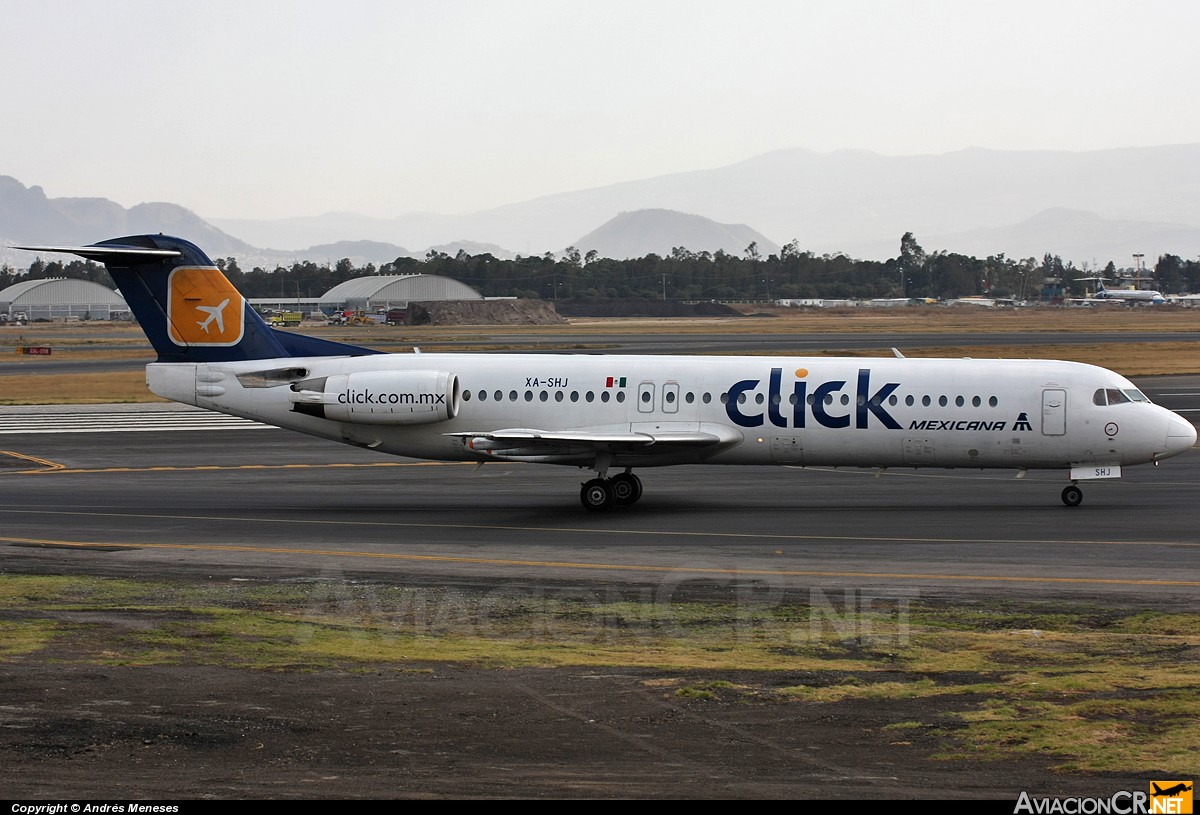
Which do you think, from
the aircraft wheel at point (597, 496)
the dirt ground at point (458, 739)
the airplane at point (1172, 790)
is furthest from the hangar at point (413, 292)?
the airplane at point (1172, 790)

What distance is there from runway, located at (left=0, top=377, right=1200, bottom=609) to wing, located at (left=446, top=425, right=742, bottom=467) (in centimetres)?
119

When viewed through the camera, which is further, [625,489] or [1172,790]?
[625,489]

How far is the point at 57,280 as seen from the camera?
194875 millimetres

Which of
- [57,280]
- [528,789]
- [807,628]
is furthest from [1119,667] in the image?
[57,280]

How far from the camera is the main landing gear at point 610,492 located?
2698 cm

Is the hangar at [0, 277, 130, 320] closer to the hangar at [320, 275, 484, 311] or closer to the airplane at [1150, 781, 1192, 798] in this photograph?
the hangar at [320, 275, 484, 311]

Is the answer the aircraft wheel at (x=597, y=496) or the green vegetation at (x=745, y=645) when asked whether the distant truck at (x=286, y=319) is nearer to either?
the aircraft wheel at (x=597, y=496)

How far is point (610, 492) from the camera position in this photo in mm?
27125

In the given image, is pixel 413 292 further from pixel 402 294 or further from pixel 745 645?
pixel 745 645

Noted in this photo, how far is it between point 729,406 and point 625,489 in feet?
9.57

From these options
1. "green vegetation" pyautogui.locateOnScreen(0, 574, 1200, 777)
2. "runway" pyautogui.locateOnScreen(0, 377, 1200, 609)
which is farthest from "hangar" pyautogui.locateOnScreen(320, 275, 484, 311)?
"green vegetation" pyautogui.locateOnScreen(0, 574, 1200, 777)

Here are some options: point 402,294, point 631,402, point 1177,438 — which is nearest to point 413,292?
point 402,294

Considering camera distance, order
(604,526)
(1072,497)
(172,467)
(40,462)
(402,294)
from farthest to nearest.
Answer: (402,294), (40,462), (172,467), (1072,497), (604,526)

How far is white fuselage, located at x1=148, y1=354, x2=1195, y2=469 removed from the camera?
26.6 m
